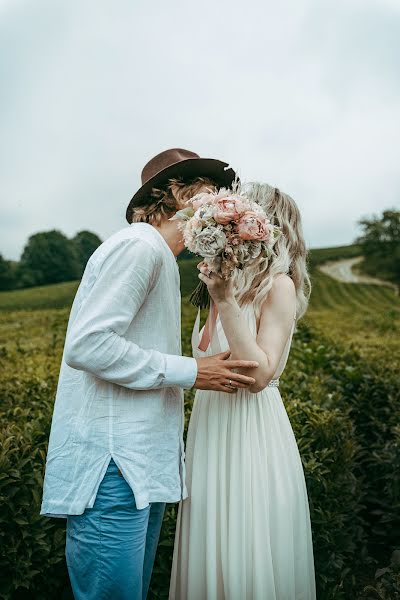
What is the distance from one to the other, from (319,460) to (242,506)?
134 cm

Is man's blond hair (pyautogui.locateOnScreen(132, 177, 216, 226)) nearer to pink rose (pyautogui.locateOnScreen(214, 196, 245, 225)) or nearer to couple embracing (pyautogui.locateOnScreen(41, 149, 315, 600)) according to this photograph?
couple embracing (pyautogui.locateOnScreen(41, 149, 315, 600))

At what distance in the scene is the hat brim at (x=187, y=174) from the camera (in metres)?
2.41

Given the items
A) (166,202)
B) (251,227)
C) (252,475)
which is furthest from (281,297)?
(252,475)

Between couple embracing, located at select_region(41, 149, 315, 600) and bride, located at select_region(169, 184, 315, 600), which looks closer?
couple embracing, located at select_region(41, 149, 315, 600)

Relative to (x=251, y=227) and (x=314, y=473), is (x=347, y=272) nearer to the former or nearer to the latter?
(x=314, y=473)

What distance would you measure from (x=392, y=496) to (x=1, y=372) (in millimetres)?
3418

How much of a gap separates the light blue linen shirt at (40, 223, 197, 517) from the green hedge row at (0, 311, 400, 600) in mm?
551

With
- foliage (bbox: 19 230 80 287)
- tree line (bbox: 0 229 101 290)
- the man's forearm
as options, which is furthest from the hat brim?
tree line (bbox: 0 229 101 290)

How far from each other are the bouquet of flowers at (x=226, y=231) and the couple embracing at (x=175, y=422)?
0.11m

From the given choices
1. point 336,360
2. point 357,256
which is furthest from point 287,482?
point 357,256

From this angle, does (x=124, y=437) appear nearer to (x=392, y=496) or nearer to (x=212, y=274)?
(x=212, y=274)

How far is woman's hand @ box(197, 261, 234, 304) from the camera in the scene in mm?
2156

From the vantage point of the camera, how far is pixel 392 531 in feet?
14.3

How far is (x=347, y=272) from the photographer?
276 feet
